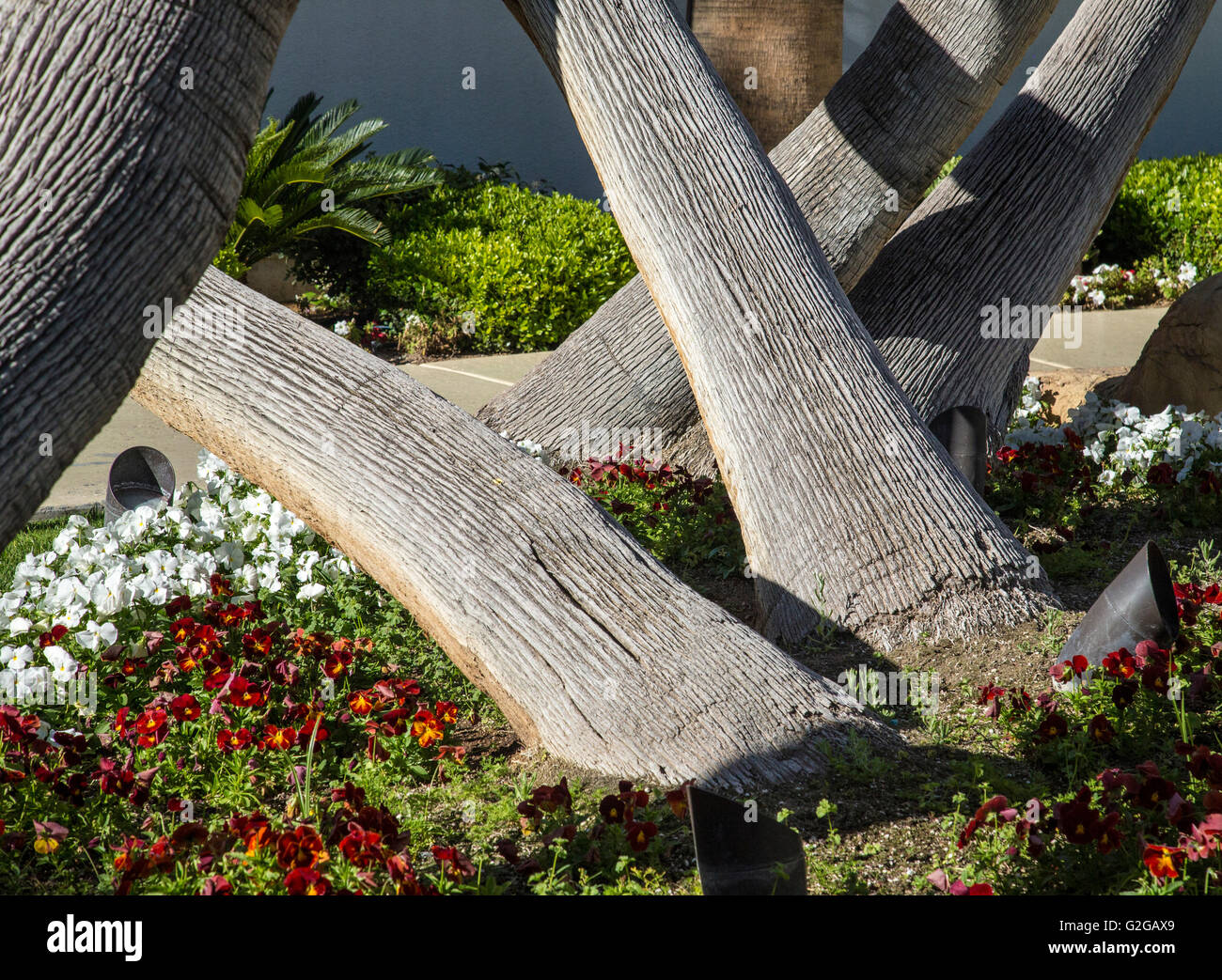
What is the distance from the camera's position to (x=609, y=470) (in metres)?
5.21

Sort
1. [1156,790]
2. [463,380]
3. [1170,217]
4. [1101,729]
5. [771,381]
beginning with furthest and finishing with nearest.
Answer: [1170,217], [463,380], [771,381], [1101,729], [1156,790]

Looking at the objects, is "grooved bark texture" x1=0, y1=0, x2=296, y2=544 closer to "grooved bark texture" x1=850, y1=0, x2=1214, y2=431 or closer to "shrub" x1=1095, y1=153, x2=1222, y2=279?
"grooved bark texture" x1=850, y1=0, x2=1214, y2=431

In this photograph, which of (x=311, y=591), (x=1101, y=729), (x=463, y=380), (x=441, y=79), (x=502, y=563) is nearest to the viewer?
(x=1101, y=729)

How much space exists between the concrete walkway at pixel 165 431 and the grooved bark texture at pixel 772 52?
270 cm

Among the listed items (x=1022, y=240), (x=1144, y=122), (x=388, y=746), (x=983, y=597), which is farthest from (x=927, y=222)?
(x=388, y=746)

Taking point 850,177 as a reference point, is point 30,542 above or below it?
below

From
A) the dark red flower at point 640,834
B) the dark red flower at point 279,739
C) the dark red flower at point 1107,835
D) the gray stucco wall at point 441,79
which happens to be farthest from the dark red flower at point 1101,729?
the gray stucco wall at point 441,79

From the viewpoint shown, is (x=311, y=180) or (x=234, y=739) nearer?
(x=234, y=739)

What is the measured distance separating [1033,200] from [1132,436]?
128 centimetres

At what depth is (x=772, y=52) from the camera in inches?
258

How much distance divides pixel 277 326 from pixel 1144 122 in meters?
4.33

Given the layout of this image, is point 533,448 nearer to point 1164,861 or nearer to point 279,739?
point 279,739

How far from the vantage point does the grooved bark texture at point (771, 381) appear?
348 cm

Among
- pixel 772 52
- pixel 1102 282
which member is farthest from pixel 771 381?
pixel 1102 282
